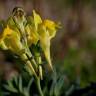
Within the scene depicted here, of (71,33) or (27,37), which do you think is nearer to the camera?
(27,37)

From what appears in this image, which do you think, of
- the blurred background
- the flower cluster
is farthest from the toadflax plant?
the blurred background

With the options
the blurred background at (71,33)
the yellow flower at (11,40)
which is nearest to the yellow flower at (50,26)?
the yellow flower at (11,40)

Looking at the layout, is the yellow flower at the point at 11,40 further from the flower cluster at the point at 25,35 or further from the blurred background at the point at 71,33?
the blurred background at the point at 71,33

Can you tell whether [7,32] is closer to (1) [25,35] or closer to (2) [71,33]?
(1) [25,35]

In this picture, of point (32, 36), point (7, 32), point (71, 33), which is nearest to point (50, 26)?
point (32, 36)

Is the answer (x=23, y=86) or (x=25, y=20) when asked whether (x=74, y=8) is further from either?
(x=25, y=20)
